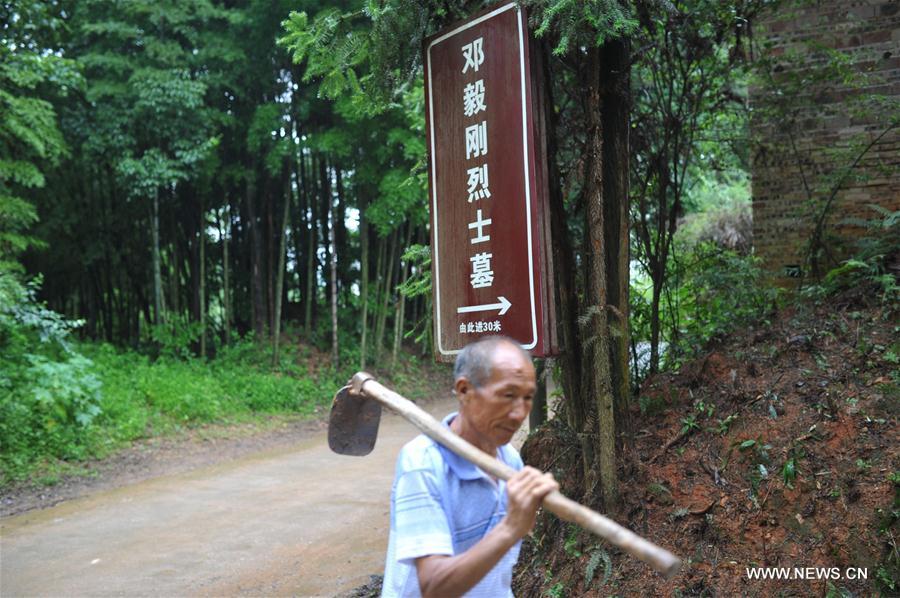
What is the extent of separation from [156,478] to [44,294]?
8.13 metres

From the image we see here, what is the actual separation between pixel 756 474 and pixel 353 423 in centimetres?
228

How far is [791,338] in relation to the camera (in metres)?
4.58

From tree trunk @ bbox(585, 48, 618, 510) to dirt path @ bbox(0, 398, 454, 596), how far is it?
2031 millimetres

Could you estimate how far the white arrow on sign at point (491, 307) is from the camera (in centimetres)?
345

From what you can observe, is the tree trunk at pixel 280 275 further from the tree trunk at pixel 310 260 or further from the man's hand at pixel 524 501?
the man's hand at pixel 524 501

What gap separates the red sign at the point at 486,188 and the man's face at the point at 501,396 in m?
1.58

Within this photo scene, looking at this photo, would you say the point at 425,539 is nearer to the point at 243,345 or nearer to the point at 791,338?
→ the point at 791,338

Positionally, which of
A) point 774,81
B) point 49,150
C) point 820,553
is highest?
point 49,150

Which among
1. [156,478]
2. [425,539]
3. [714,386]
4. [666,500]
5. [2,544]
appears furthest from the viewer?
[156,478]

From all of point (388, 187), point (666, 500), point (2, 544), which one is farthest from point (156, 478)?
point (666, 500)

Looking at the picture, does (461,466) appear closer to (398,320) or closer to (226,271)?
(226,271)

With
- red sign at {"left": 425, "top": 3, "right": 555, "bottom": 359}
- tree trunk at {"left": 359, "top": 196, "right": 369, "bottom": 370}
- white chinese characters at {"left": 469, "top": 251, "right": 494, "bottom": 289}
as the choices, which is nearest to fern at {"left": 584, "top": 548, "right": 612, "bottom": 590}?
red sign at {"left": 425, "top": 3, "right": 555, "bottom": 359}

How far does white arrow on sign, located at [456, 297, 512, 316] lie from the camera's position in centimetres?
345

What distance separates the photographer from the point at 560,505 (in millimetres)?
1511
